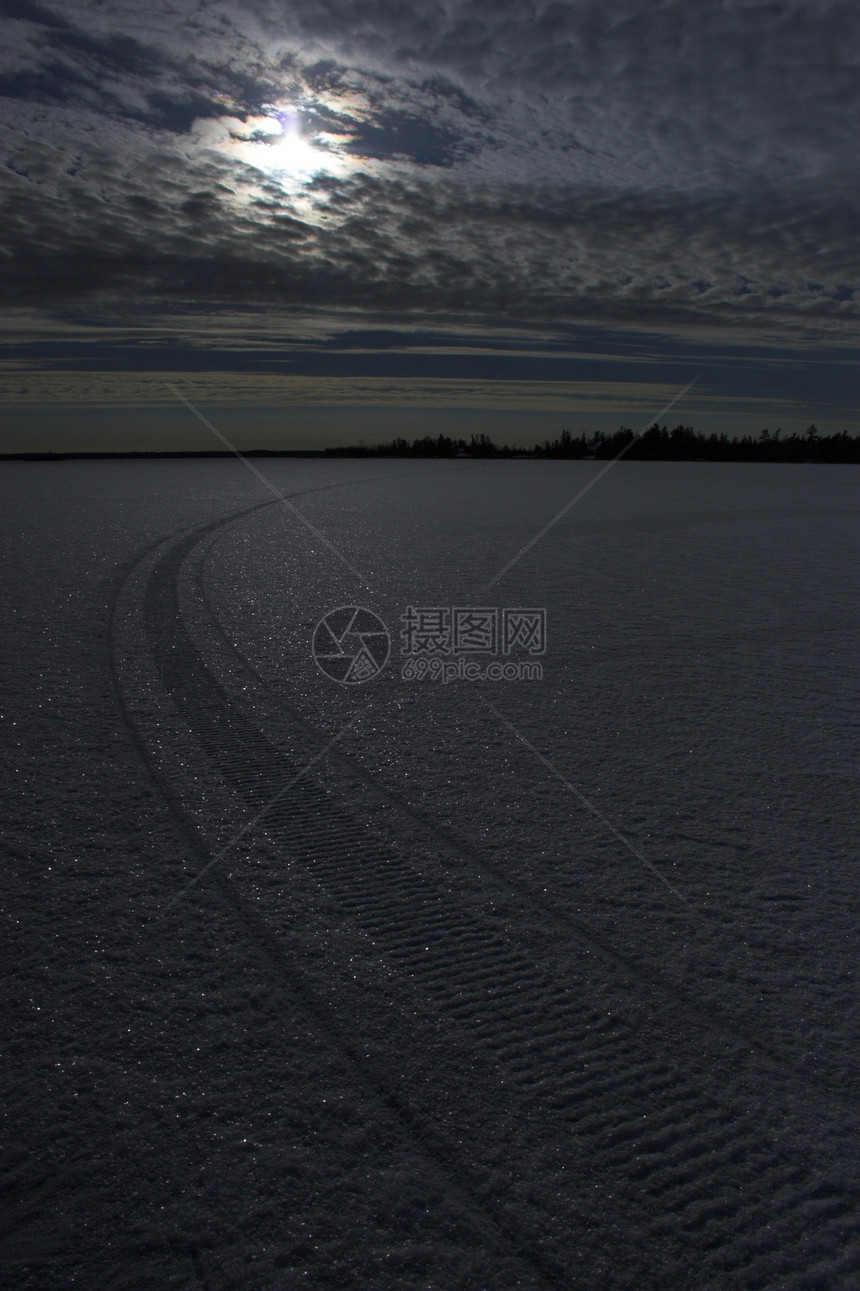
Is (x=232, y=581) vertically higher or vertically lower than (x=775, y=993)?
higher

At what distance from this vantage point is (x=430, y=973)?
1987 millimetres

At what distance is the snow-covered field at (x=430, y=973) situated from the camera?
1.39 m

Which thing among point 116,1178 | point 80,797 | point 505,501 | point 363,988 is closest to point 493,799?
point 363,988

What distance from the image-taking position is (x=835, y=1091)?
1.67 meters

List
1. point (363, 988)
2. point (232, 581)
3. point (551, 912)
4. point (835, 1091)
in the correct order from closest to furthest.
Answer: point (835, 1091), point (363, 988), point (551, 912), point (232, 581)

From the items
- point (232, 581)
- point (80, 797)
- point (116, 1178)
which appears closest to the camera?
point (116, 1178)

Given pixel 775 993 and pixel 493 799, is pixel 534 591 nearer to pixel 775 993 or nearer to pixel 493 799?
pixel 493 799

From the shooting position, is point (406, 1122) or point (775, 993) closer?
point (406, 1122)

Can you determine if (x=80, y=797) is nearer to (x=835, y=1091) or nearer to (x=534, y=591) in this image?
(x=835, y=1091)

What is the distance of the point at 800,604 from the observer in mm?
6188

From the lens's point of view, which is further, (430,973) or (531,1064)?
(430,973)

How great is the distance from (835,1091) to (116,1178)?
1.35m

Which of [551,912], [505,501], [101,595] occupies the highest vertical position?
[505,501]

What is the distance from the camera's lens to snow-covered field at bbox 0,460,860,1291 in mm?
1391
